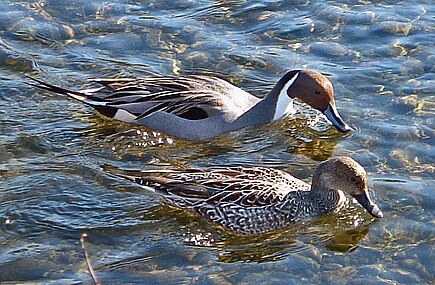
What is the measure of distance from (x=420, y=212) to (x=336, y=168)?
0.75 m

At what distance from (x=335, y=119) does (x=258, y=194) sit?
1.94 m

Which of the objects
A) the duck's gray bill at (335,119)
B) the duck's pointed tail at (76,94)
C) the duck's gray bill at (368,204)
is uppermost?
the duck's pointed tail at (76,94)

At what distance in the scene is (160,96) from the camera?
1027 cm

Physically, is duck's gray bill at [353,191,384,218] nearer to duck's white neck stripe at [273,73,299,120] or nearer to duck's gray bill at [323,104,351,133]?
duck's gray bill at [323,104,351,133]

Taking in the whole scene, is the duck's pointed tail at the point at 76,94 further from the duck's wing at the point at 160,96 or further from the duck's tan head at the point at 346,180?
the duck's tan head at the point at 346,180

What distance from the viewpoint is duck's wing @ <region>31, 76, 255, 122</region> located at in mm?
10180

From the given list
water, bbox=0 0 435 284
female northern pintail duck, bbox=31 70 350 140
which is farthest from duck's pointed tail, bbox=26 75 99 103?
water, bbox=0 0 435 284

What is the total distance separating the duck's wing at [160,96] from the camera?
1018 cm

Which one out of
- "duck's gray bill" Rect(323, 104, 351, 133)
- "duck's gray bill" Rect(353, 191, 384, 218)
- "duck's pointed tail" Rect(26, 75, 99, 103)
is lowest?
"duck's gray bill" Rect(323, 104, 351, 133)

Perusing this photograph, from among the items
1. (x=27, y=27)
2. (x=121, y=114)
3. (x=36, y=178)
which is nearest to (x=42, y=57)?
(x=27, y=27)

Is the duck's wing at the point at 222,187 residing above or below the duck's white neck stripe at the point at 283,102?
above

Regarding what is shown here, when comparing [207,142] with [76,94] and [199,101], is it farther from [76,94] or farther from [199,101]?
[76,94]

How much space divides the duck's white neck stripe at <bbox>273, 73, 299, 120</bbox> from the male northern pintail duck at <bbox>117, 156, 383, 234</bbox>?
1.83 metres

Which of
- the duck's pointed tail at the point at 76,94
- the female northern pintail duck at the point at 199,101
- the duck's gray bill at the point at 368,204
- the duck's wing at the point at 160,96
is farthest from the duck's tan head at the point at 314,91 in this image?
the duck's pointed tail at the point at 76,94
